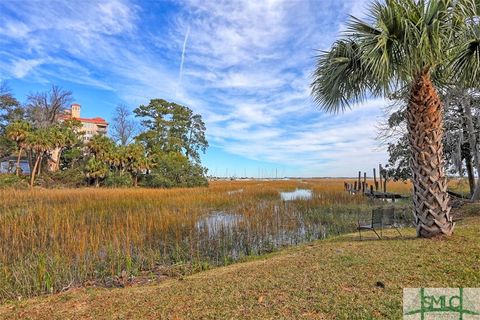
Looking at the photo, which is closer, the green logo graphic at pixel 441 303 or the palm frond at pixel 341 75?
the green logo graphic at pixel 441 303

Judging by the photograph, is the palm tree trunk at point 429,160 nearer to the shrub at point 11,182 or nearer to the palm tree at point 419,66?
the palm tree at point 419,66

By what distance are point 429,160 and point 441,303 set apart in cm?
313

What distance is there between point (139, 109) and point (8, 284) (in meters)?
33.7

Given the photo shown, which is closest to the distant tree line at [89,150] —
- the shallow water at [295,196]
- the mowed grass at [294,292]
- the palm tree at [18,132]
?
the palm tree at [18,132]

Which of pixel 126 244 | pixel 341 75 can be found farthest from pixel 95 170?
pixel 341 75

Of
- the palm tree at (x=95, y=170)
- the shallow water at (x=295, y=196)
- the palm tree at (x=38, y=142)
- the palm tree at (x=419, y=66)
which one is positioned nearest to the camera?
the palm tree at (x=419, y=66)

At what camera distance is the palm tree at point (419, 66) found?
4.61m

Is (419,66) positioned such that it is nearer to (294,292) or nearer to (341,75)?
(341,75)

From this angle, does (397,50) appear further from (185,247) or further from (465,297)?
(185,247)

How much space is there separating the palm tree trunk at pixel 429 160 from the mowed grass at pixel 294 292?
593 millimetres

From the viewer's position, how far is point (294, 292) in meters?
3.32

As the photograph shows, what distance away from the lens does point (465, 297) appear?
9.61 feet

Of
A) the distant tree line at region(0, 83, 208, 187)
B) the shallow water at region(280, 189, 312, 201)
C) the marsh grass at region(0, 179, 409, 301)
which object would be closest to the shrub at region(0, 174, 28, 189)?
the distant tree line at region(0, 83, 208, 187)

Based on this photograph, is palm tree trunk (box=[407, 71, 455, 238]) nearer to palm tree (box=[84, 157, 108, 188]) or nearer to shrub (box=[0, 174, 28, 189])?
shrub (box=[0, 174, 28, 189])
